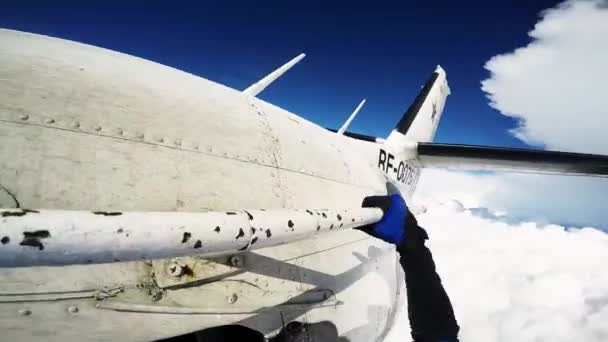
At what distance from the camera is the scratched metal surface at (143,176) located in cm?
148

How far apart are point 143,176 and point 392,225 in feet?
7.30

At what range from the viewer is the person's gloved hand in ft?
9.51

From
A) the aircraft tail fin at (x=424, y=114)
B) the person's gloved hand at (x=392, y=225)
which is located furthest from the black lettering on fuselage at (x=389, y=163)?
the person's gloved hand at (x=392, y=225)

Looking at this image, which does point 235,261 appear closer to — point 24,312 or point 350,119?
point 24,312

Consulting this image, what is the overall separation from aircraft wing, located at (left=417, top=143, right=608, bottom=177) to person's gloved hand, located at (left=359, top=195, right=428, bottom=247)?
2.34 meters

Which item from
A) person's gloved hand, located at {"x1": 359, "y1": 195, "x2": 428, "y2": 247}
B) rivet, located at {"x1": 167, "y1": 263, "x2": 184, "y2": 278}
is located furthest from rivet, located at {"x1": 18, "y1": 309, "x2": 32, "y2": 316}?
person's gloved hand, located at {"x1": 359, "y1": 195, "x2": 428, "y2": 247}

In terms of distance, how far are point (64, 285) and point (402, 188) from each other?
18.2 ft

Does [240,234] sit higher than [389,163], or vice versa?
[389,163]

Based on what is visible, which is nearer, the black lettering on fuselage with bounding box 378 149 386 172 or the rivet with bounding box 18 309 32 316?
the rivet with bounding box 18 309 32 316

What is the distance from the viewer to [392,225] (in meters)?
2.92

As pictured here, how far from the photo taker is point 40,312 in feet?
4.81

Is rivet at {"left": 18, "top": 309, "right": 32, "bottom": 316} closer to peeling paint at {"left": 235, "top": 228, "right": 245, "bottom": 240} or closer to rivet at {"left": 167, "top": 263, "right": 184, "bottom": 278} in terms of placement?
rivet at {"left": 167, "top": 263, "right": 184, "bottom": 278}

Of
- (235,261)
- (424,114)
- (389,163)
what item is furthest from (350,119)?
(235,261)

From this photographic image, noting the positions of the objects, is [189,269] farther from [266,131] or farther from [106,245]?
[266,131]
